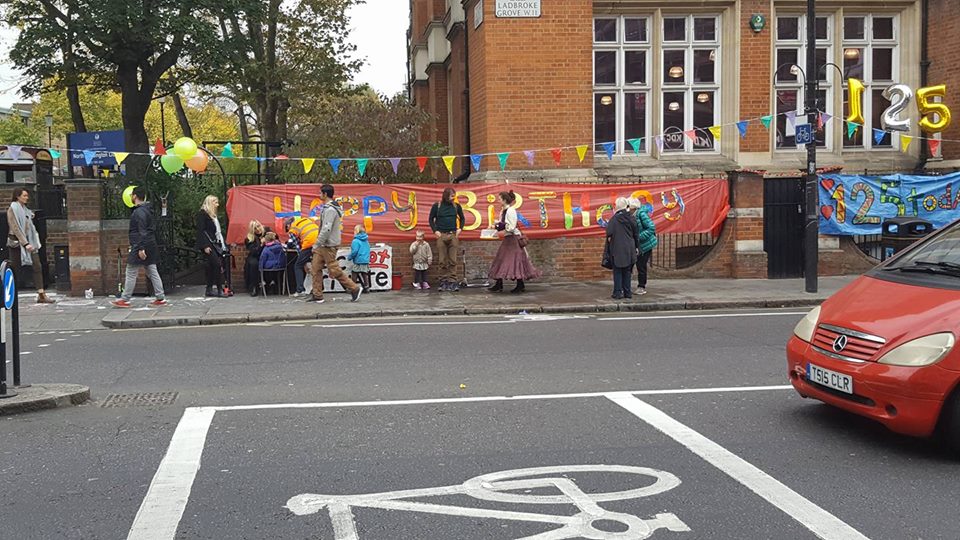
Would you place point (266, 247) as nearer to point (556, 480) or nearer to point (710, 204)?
point (710, 204)

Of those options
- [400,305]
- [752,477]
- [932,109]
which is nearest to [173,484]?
[752,477]

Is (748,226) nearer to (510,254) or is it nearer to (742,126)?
(742,126)

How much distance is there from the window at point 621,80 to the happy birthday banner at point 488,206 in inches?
83.0

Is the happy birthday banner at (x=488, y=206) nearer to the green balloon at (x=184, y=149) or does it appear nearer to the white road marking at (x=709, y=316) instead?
the green balloon at (x=184, y=149)

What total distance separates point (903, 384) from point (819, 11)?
49.8ft

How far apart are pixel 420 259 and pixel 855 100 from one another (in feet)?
31.7

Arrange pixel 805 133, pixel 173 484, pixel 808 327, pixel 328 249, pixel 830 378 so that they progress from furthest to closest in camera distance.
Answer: pixel 805 133 < pixel 328 249 < pixel 808 327 < pixel 830 378 < pixel 173 484

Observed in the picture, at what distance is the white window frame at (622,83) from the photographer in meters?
17.5

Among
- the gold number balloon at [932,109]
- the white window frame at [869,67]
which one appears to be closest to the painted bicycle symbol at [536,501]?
the gold number balloon at [932,109]

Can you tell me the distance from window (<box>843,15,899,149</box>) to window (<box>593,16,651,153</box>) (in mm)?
4566

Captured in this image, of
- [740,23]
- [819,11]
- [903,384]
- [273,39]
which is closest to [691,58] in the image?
[740,23]

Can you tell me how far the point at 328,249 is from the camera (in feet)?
43.8

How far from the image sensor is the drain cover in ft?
22.2

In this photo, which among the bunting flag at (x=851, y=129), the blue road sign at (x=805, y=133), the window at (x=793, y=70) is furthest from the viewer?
the window at (x=793, y=70)
